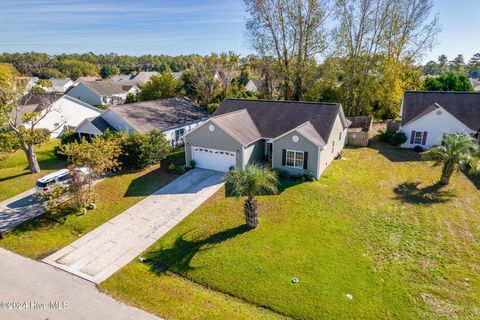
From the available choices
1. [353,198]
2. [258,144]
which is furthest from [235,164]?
[353,198]

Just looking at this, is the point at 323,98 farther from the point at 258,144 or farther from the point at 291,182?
the point at 291,182

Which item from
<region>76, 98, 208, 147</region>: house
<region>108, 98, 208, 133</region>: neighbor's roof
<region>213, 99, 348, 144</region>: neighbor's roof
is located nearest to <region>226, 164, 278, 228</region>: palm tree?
<region>213, 99, 348, 144</region>: neighbor's roof

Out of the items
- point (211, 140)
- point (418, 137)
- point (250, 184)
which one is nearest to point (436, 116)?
point (418, 137)

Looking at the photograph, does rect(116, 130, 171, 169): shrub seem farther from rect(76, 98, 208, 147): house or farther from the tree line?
the tree line

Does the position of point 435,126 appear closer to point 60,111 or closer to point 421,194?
point 421,194

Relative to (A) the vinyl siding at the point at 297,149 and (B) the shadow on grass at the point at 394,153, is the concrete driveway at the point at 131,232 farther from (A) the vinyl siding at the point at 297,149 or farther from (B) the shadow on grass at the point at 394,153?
(B) the shadow on grass at the point at 394,153

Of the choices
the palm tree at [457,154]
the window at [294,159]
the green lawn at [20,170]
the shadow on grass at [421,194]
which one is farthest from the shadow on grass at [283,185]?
the green lawn at [20,170]
